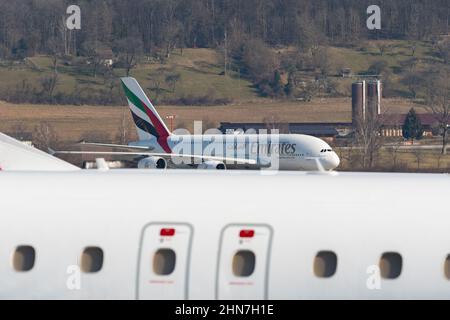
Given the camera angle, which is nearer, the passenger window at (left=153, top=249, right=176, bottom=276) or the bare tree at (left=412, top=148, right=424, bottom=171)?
the passenger window at (left=153, top=249, right=176, bottom=276)

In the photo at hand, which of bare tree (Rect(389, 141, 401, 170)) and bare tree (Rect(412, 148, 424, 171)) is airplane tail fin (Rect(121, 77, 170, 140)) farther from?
bare tree (Rect(412, 148, 424, 171))

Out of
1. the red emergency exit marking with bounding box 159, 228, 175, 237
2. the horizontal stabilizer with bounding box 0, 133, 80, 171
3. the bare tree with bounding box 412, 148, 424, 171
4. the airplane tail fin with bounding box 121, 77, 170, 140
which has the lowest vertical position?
the bare tree with bounding box 412, 148, 424, 171

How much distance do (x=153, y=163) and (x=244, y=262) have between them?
62.5 metres

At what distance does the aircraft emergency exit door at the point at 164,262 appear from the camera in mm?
9789

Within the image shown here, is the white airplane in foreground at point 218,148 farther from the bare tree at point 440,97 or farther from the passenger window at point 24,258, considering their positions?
the bare tree at point 440,97

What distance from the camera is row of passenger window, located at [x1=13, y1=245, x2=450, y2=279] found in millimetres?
9570

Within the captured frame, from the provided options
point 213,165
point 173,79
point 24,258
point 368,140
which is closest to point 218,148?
point 213,165

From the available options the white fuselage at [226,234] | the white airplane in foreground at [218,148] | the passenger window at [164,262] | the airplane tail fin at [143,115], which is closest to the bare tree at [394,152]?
the white airplane in foreground at [218,148]

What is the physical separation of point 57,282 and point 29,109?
153150 millimetres

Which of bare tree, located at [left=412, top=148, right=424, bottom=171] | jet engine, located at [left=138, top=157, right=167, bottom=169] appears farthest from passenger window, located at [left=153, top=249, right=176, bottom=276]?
bare tree, located at [left=412, top=148, right=424, bottom=171]

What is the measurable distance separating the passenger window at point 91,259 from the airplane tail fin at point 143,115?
7241cm

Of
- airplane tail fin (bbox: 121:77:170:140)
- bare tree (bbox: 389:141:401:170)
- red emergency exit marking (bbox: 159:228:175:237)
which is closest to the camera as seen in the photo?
red emergency exit marking (bbox: 159:228:175:237)

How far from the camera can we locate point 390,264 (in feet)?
31.4

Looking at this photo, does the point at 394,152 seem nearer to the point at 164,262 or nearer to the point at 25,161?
the point at 25,161
